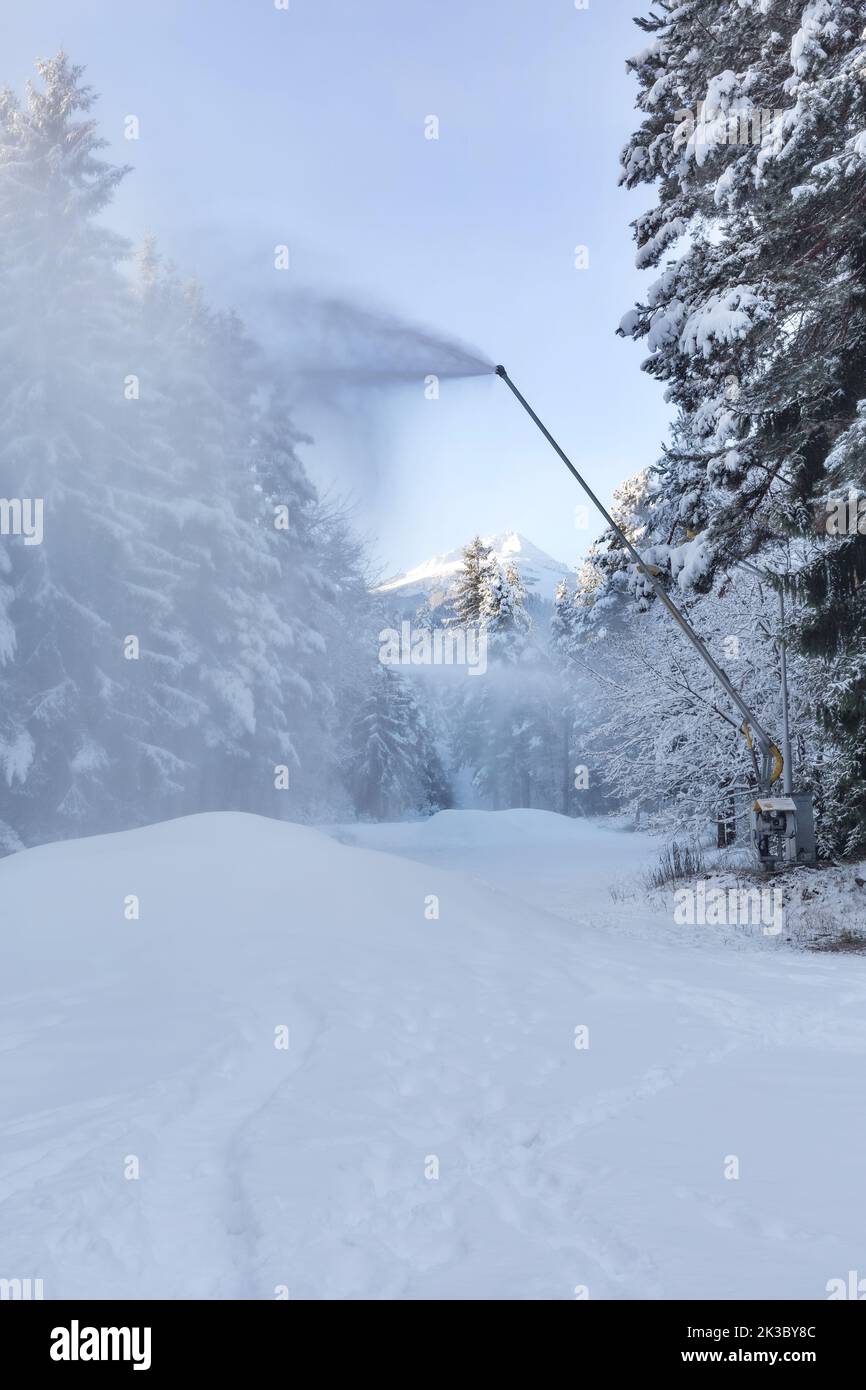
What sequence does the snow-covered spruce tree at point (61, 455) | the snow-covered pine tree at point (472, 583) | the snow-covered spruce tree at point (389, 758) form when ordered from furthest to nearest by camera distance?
the snow-covered pine tree at point (472, 583) < the snow-covered spruce tree at point (389, 758) < the snow-covered spruce tree at point (61, 455)

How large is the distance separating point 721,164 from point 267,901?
10703 millimetres

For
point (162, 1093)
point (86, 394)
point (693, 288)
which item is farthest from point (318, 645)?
point (162, 1093)

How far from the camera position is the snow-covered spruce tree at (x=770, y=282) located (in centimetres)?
1079

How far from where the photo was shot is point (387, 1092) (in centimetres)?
534

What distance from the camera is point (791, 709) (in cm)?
1772

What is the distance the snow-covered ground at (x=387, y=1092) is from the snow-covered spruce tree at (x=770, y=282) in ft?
16.9

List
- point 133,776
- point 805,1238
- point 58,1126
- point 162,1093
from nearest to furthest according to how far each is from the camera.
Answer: point 805,1238
point 58,1126
point 162,1093
point 133,776

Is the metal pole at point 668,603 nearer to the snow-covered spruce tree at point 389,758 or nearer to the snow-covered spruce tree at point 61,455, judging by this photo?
the snow-covered spruce tree at point 61,455

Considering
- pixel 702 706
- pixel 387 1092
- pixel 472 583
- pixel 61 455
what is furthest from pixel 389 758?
pixel 387 1092

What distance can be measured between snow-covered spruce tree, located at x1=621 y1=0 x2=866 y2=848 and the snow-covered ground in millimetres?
5136

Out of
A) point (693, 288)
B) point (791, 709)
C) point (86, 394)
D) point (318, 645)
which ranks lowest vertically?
point (791, 709)

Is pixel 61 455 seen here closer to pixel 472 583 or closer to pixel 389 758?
pixel 389 758

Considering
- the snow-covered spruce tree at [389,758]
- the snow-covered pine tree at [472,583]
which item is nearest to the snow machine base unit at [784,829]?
the snow-covered spruce tree at [389,758]
